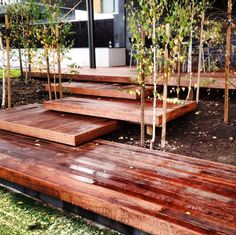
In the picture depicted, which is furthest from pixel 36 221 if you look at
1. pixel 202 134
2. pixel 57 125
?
pixel 202 134

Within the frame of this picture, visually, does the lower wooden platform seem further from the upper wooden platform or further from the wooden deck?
the upper wooden platform

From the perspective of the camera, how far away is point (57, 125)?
13.4ft

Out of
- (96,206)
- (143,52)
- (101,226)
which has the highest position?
(143,52)

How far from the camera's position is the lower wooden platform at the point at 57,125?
3.69 metres

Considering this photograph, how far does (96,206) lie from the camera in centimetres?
230

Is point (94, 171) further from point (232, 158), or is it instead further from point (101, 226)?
point (232, 158)

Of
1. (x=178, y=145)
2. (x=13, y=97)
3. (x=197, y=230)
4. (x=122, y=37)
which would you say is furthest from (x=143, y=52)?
(x=122, y=37)

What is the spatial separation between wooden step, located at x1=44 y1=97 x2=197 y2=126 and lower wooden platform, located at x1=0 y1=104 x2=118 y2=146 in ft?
0.29

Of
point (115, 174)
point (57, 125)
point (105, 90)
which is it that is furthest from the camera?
point (105, 90)

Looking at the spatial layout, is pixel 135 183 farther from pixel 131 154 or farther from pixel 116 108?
pixel 116 108

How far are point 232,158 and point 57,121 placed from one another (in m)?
2.20

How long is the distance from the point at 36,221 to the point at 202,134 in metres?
2.37

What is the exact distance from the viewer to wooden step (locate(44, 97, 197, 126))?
4025 mm

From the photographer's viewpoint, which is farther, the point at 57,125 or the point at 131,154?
the point at 57,125
